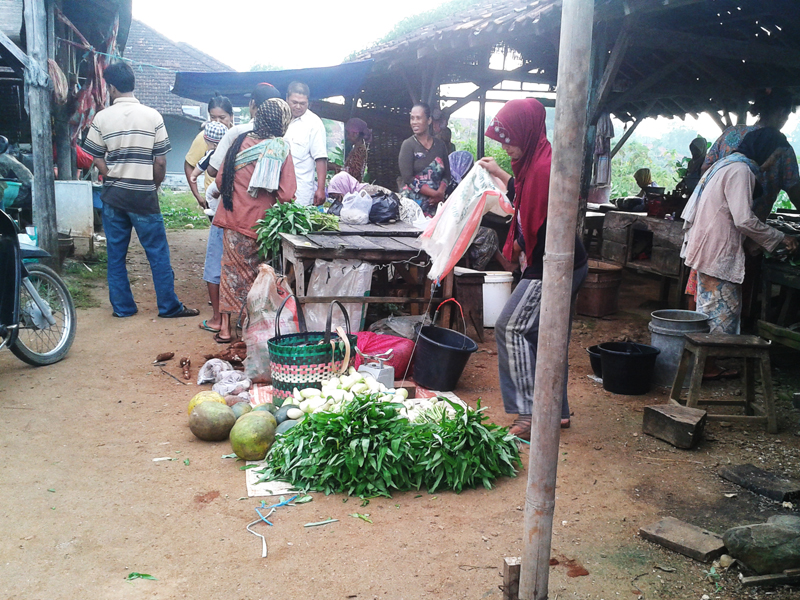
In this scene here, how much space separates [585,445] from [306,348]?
5.68 feet

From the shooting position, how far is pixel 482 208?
148 inches

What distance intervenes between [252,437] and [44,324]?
8.44 ft

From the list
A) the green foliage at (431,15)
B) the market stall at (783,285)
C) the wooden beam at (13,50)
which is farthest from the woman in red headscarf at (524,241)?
the green foliage at (431,15)

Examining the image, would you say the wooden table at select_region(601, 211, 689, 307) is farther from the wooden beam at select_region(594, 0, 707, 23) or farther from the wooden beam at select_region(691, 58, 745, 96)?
the wooden beam at select_region(594, 0, 707, 23)

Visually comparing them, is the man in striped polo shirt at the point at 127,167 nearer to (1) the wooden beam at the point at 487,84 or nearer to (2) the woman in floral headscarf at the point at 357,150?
(2) the woman in floral headscarf at the point at 357,150

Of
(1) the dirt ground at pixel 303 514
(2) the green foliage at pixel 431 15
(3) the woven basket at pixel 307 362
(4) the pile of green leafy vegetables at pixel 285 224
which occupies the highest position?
(2) the green foliage at pixel 431 15

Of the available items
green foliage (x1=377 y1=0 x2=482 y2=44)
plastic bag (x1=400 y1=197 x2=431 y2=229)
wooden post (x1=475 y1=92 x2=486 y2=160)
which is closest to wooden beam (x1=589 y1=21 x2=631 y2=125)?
plastic bag (x1=400 y1=197 x2=431 y2=229)

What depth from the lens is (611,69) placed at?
6074mm

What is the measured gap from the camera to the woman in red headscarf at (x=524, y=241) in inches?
137

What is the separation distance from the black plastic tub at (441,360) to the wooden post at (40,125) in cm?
494

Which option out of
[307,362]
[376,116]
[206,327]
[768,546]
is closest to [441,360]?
[307,362]

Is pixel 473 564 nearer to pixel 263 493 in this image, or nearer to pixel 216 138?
pixel 263 493

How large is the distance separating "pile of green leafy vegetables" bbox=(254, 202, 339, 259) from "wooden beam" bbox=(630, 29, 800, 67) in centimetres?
361

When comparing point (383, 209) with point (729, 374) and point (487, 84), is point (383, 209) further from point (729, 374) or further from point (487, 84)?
point (487, 84)
